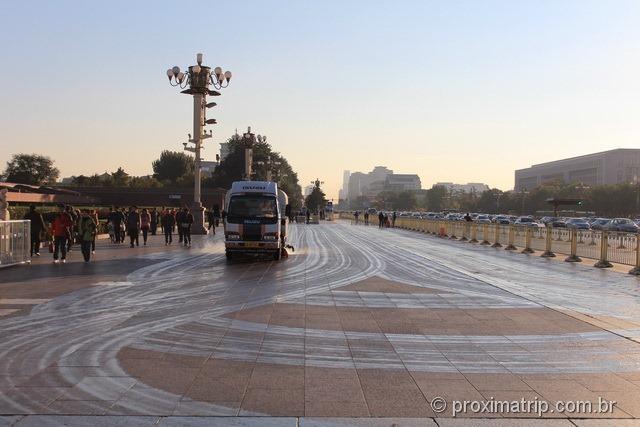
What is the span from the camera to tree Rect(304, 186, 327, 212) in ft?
333

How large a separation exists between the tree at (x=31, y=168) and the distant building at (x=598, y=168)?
101m

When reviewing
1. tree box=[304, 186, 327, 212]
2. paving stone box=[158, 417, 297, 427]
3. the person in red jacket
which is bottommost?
paving stone box=[158, 417, 297, 427]

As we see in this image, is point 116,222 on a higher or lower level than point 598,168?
lower

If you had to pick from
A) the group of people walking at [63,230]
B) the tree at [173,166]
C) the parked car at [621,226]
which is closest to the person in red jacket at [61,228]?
the group of people walking at [63,230]

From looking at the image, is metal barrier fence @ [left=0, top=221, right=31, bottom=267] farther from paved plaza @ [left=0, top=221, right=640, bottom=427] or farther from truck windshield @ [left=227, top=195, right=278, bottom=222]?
truck windshield @ [left=227, top=195, right=278, bottom=222]

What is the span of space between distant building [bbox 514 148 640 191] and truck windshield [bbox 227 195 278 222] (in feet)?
398

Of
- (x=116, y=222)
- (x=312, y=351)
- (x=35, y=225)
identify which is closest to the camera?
(x=312, y=351)

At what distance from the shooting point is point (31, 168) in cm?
9225

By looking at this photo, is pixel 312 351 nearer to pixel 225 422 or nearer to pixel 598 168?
pixel 225 422

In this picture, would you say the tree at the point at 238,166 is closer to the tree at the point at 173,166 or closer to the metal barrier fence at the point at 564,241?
the tree at the point at 173,166

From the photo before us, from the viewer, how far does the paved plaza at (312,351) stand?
222 inches

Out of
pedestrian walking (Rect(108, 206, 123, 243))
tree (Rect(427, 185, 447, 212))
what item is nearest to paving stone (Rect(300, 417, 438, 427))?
pedestrian walking (Rect(108, 206, 123, 243))

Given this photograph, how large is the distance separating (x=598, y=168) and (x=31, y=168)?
406ft

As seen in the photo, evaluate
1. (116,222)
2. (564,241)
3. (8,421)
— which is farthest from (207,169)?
(8,421)
